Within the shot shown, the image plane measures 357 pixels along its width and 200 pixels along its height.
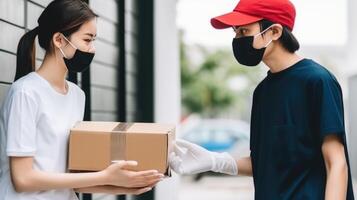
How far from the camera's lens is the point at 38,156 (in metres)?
2.23

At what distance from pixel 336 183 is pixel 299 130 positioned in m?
0.24

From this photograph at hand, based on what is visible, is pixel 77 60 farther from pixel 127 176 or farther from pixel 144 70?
pixel 144 70

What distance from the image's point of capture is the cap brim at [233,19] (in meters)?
2.44

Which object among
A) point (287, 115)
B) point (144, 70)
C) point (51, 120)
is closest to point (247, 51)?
point (287, 115)

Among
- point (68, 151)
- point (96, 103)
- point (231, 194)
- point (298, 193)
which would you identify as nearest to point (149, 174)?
point (68, 151)

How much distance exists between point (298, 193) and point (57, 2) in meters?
1.15

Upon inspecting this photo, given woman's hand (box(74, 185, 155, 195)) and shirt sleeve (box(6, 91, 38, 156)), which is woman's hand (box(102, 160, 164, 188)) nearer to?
woman's hand (box(74, 185, 155, 195))

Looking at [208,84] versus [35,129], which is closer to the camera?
[35,129]

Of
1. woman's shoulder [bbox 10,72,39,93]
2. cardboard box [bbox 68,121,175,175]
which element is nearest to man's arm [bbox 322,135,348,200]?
cardboard box [bbox 68,121,175,175]

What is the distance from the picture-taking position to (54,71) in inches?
92.6

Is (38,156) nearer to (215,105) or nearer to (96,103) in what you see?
(96,103)

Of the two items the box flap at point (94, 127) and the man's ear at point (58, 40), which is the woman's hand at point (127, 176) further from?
the man's ear at point (58, 40)

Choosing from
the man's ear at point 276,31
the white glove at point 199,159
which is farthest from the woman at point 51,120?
the man's ear at point 276,31

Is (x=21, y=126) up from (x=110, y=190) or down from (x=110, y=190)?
up
